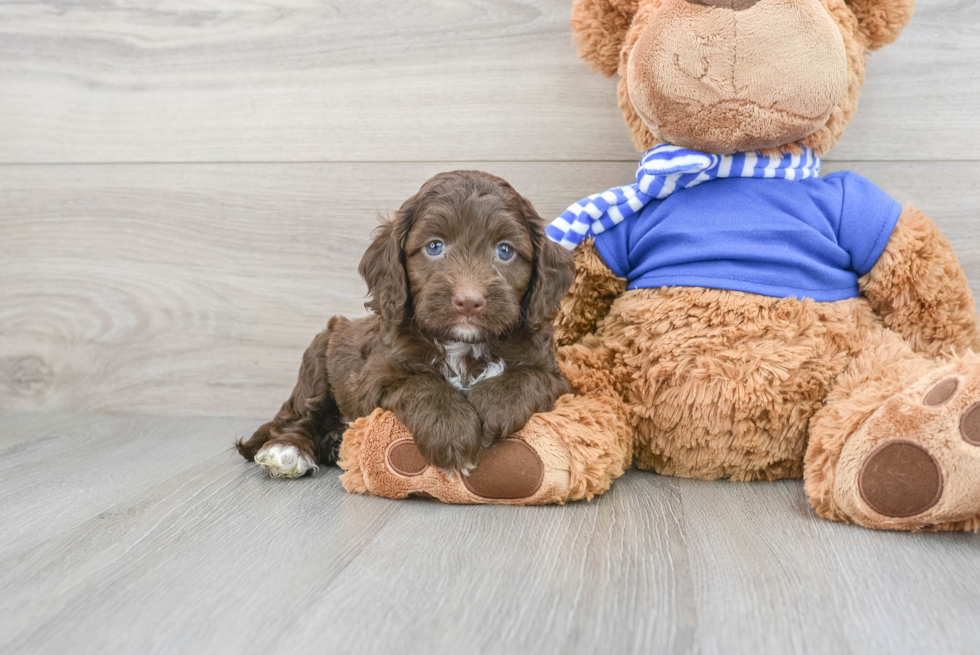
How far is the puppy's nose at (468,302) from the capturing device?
5.39ft

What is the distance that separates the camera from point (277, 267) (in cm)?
272

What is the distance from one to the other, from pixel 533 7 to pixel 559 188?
59 cm

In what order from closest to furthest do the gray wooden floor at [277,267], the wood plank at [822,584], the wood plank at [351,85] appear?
the wood plank at [822,584]
the gray wooden floor at [277,267]
the wood plank at [351,85]

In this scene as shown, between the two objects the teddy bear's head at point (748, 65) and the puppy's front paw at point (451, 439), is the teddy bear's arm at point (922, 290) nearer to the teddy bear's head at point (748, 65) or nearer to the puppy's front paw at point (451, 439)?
the teddy bear's head at point (748, 65)

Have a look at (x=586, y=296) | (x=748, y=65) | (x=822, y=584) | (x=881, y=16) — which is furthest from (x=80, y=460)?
(x=881, y=16)

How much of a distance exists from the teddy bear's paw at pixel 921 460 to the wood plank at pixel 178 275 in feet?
4.34

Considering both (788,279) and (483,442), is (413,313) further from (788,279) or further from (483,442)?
(788,279)

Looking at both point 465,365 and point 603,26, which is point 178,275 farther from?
point 603,26

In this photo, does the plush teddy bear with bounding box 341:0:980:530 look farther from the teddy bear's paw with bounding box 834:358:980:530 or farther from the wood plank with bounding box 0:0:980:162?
the wood plank with bounding box 0:0:980:162

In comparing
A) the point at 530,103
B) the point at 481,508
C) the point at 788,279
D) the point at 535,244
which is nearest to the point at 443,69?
the point at 530,103

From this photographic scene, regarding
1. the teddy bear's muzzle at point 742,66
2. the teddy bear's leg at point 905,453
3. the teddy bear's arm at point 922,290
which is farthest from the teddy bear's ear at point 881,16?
the teddy bear's leg at point 905,453

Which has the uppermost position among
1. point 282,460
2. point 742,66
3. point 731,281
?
point 742,66

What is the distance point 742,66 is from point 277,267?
1690 mm

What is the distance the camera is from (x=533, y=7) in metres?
2.47
